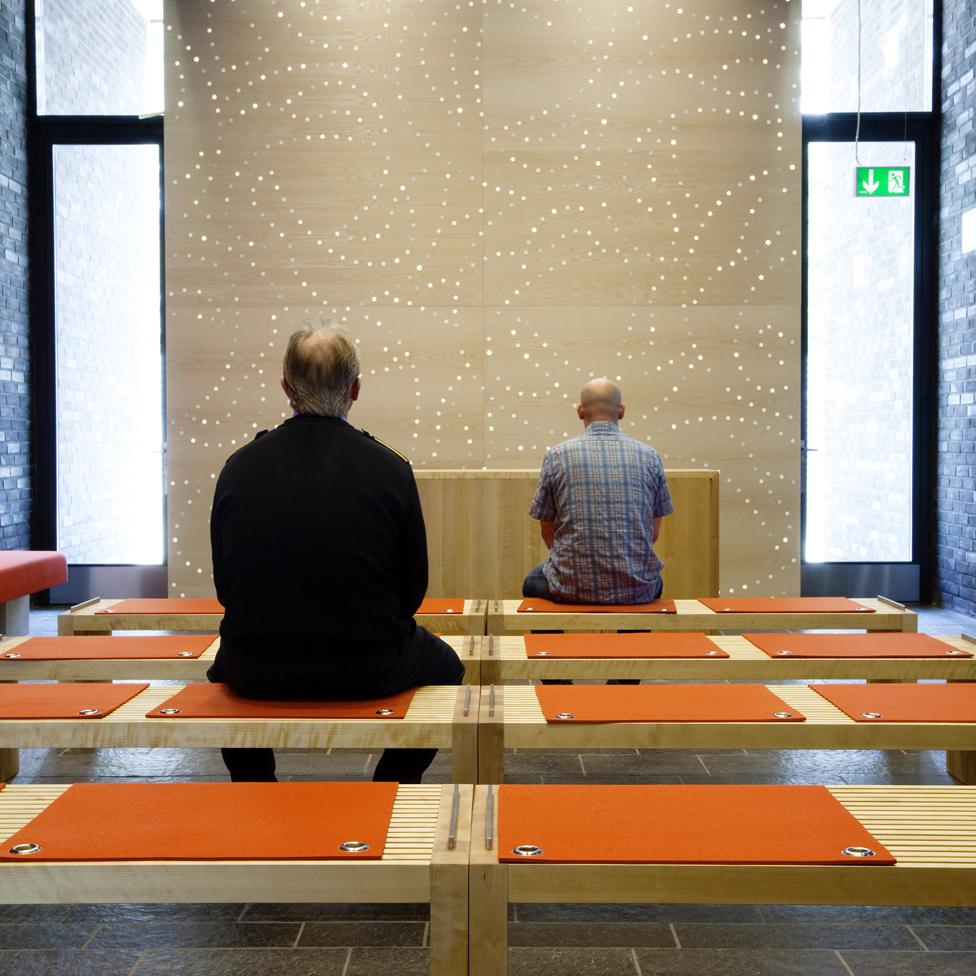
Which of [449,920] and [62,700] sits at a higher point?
[62,700]

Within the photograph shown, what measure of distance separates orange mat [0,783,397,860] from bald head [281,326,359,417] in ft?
2.59

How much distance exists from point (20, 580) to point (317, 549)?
232 centimetres

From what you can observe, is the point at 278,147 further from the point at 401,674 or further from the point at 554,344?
the point at 401,674

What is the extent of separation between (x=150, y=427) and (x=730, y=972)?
5.29 m

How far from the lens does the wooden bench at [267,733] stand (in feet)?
6.81

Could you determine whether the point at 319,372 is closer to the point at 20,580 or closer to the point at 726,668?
the point at 726,668

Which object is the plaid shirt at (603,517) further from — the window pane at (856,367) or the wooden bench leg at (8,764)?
the window pane at (856,367)

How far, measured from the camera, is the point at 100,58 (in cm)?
629

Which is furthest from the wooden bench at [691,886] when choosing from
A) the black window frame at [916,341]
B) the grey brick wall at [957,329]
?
the black window frame at [916,341]

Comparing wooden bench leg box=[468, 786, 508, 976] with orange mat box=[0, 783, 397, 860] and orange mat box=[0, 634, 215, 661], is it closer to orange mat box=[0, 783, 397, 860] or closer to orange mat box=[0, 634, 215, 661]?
orange mat box=[0, 783, 397, 860]

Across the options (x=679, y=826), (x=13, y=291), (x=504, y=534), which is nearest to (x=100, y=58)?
(x=13, y=291)

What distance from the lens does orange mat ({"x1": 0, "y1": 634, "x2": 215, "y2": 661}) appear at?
9.16 ft

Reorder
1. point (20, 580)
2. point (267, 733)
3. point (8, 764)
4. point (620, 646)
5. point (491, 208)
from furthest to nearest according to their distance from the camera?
point (491, 208), point (20, 580), point (8, 764), point (620, 646), point (267, 733)

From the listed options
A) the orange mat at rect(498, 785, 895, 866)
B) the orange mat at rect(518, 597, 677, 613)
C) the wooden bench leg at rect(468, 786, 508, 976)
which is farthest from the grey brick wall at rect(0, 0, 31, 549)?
the wooden bench leg at rect(468, 786, 508, 976)
